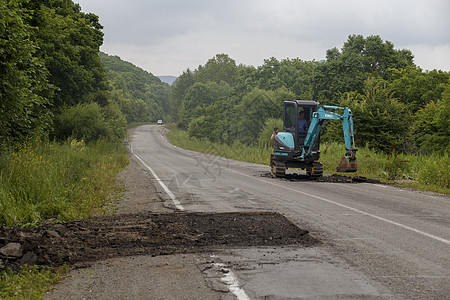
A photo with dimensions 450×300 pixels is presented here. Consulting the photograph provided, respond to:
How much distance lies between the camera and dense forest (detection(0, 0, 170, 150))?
10289mm

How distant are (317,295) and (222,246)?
83.2 inches

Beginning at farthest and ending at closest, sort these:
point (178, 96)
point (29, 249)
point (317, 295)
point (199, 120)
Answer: point (178, 96)
point (199, 120)
point (29, 249)
point (317, 295)

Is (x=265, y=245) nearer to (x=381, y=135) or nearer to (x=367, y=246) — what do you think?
(x=367, y=246)

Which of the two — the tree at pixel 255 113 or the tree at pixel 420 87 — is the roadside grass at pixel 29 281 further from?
the tree at pixel 255 113

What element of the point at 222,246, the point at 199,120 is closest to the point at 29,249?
the point at 222,246

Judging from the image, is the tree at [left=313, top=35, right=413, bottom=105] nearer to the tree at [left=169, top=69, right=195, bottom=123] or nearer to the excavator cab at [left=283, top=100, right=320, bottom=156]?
the excavator cab at [left=283, top=100, right=320, bottom=156]

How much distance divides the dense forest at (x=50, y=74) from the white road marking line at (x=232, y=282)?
24.4ft

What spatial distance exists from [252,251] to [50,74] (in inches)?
638

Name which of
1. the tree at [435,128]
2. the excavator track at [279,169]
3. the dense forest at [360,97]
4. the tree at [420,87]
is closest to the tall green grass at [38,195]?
the excavator track at [279,169]

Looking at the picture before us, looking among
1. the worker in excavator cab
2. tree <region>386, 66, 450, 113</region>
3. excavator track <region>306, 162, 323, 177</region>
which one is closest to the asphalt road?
excavator track <region>306, 162, 323, 177</region>

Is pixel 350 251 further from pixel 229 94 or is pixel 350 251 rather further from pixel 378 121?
pixel 229 94

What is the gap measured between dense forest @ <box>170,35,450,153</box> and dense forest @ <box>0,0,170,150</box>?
1587cm

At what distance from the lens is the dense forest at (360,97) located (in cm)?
2502

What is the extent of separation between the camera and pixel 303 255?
552 cm
